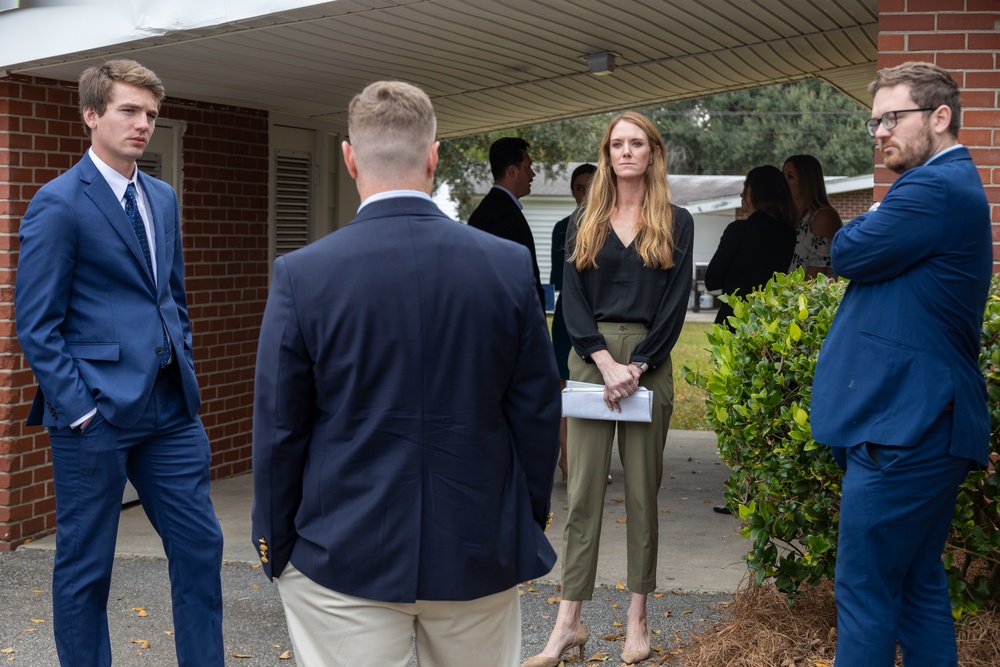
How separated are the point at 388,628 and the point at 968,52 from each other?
3.78m

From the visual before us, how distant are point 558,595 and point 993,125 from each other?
115 inches

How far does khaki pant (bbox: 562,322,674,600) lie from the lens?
464cm

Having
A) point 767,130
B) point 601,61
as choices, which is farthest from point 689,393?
point 767,130

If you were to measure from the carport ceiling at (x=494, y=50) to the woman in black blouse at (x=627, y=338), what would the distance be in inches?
64.0

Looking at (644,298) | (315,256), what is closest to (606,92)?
(644,298)

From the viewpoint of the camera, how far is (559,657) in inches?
181

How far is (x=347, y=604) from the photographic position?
260 centimetres

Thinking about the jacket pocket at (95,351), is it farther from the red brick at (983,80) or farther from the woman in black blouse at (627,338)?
the red brick at (983,80)

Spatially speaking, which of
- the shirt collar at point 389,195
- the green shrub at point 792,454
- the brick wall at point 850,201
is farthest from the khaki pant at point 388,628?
the brick wall at point 850,201

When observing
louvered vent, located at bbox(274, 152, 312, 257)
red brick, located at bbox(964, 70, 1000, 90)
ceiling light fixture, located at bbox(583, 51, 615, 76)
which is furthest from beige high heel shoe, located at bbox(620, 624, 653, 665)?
louvered vent, located at bbox(274, 152, 312, 257)

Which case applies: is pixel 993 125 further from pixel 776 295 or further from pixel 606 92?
pixel 606 92

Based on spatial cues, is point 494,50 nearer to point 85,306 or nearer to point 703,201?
point 85,306

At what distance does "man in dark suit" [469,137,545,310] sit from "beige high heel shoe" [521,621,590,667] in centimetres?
316

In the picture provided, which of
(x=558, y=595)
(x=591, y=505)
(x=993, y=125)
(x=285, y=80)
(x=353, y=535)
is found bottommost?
(x=558, y=595)
